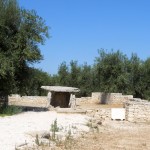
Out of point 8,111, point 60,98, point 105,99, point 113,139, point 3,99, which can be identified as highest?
point 105,99

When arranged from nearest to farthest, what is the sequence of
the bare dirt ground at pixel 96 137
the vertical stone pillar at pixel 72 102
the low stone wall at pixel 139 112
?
the bare dirt ground at pixel 96 137 → the low stone wall at pixel 139 112 → the vertical stone pillar at pixel 72 102

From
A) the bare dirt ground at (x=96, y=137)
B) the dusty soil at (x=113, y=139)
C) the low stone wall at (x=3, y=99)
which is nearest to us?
the bare dirt ground at (x=96, y=137)

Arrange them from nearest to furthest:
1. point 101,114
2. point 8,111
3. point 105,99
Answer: point 8,111 → point 101,114 → point 105,99

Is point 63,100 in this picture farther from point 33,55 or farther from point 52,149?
point 52,149

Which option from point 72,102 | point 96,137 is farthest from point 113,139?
point 72,102

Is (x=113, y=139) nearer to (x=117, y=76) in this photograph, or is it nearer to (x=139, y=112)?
(x=139, y=112)

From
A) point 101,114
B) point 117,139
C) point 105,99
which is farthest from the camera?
point 105,99

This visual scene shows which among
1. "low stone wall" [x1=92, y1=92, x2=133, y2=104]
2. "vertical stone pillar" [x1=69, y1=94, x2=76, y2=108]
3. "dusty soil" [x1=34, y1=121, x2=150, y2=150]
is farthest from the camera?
"low stone wall" [x1=92, y1=92, x2=133, y2=104]

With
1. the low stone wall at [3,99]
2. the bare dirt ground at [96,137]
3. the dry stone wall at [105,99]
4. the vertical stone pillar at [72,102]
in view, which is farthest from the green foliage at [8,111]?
the dry stone wall at [105,99]

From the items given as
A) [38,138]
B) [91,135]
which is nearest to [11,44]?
[91,135]

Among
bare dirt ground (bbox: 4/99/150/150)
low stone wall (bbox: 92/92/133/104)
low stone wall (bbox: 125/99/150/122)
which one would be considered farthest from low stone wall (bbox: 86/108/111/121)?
low stone wall (bbox: 92/92/133/104)

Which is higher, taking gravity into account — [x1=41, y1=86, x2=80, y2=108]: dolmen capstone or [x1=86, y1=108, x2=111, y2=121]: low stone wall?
[x1=41, y1=86, x2=80, y2=108]: dolmen capstone

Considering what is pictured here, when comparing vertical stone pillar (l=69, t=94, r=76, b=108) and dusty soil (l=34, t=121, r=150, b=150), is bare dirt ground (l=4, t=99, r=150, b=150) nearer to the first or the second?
dusty soil (l=34, t=121, r=150, b=150)

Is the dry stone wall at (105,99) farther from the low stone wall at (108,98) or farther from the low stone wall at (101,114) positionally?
the low stone wall at (101,114)
